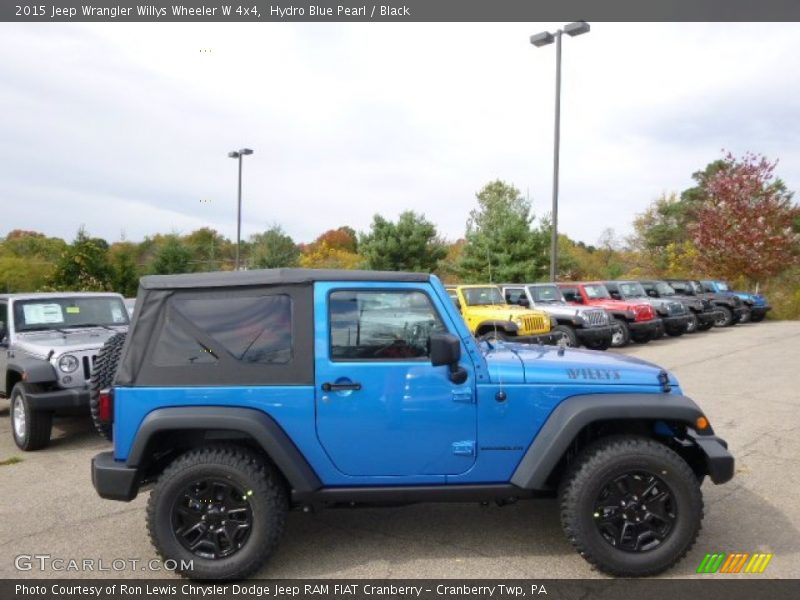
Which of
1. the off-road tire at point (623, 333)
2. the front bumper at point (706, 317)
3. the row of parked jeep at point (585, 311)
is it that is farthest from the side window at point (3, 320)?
the front bumper at point (706, 317)

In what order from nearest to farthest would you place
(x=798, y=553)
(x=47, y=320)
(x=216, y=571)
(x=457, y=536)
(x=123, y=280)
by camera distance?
(x=216, y=571)
(x=798, y=553)
(x=457, y=536)
(x=47, y=320)
(x=123, y=280)

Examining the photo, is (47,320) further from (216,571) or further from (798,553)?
(798,553)

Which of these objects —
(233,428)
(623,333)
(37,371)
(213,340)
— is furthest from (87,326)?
(623,333)

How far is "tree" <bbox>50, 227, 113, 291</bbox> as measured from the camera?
19.0m

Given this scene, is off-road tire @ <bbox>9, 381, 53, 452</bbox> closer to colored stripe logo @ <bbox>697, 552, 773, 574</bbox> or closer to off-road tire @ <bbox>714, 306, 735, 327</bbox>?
colored stripe logo @ <bbox>697, 552, 773, 574</bbox>

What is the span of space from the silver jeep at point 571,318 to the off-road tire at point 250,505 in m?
9.98

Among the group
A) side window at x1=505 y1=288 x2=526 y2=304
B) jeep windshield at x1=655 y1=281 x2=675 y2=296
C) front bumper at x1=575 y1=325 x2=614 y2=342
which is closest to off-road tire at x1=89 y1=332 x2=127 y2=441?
front bumper at x1=575 y1=325 x2=614 y2=342

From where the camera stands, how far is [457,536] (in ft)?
13.0

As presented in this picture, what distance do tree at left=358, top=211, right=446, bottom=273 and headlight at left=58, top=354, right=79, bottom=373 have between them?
21209 millimetres

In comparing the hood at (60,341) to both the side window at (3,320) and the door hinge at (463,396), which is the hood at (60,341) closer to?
the side window at (3,320)

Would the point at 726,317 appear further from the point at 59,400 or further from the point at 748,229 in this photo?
the point at 59,400

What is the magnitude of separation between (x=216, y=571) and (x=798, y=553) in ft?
11.3

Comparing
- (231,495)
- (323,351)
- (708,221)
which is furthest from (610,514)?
(708,221)

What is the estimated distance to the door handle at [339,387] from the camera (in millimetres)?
3434
